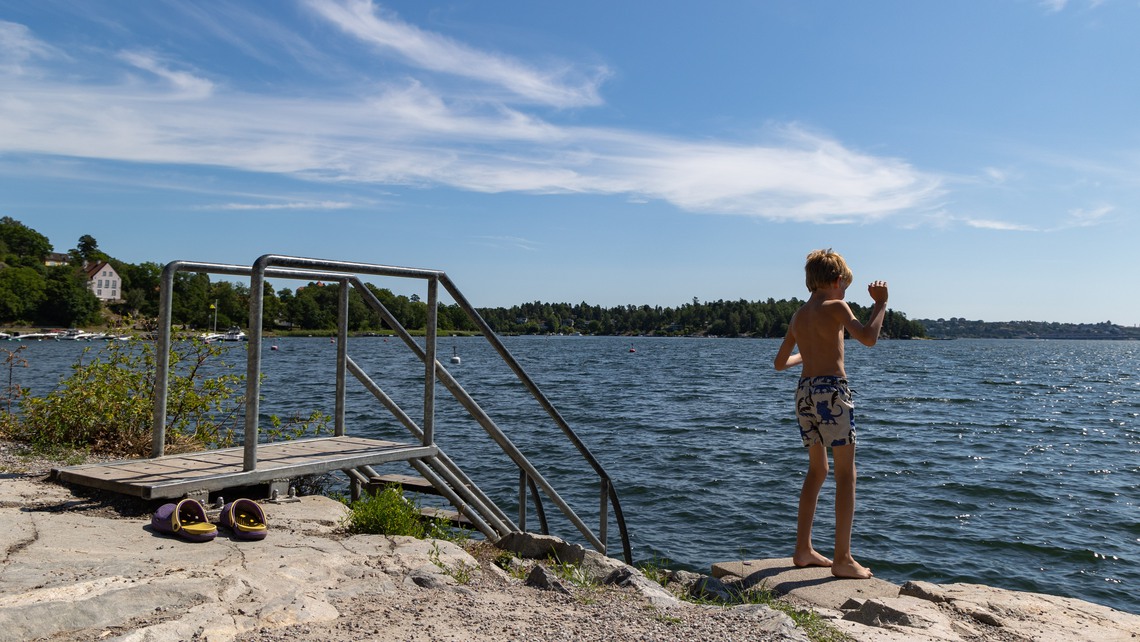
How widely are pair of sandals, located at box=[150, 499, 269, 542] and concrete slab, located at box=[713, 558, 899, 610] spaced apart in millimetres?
3174

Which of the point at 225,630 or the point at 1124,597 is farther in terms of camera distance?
the point at 1124,597

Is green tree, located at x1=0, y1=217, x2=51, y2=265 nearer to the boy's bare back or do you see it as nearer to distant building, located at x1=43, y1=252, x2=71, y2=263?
distant building, located at x1=43, y1=252, x2=71, y2=263

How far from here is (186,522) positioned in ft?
14.9

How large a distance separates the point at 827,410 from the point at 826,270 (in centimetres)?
94

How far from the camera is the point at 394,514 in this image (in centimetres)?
542

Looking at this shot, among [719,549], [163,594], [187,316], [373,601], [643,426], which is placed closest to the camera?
[163,594]

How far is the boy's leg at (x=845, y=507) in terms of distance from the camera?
529 centimetres

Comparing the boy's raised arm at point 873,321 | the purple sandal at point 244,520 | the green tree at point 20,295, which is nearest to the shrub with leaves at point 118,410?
the purple sandal at point 244,520

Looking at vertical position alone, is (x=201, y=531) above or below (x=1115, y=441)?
above

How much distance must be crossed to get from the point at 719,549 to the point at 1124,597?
4604 mm

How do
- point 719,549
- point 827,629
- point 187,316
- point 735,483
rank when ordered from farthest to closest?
1. point 735,483
2. point 187,316
3. point 719,549
4. point 827,629

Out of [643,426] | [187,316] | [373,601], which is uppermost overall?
[187,316]

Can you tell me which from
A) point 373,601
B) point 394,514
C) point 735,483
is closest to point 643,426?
point 735,483

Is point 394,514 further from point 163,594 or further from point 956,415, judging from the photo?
point 956,415
